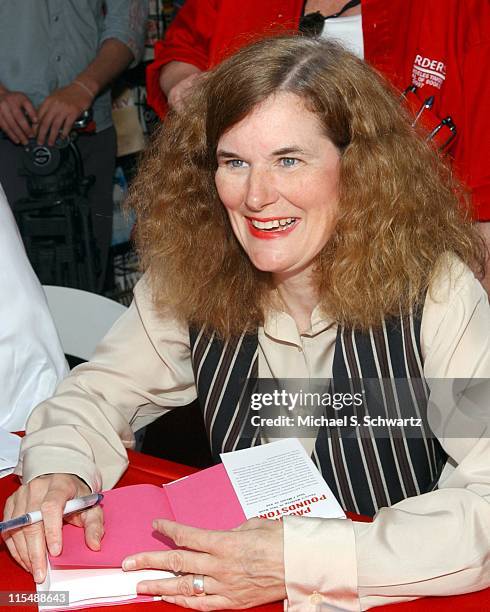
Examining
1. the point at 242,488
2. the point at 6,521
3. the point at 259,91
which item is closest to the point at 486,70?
the point at 259,91

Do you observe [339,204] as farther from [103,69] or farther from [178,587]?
[103,69]

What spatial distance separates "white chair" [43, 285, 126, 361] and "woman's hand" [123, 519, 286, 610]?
103cm

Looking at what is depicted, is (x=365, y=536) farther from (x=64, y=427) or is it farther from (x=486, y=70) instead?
(x=486, y=70)

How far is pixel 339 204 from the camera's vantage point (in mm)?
1639

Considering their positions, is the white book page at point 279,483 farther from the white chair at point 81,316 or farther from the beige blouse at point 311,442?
the white chair at point 81,316

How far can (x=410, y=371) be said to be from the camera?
5.25 ft

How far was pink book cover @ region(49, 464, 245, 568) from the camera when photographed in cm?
134

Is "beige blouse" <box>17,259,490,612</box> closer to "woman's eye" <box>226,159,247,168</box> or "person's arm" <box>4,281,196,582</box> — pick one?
"person's arm" <box>4,281,196,582</box>

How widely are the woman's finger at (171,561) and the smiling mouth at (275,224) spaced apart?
62cm

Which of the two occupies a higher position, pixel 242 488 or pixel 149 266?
pixel 149 266

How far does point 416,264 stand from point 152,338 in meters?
0.56

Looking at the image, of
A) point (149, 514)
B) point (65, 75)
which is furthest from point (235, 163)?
point (65, 75)

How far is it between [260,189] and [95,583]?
716 mm

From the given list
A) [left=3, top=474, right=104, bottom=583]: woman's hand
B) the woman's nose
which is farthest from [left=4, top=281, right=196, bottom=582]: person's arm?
the woman's nose
